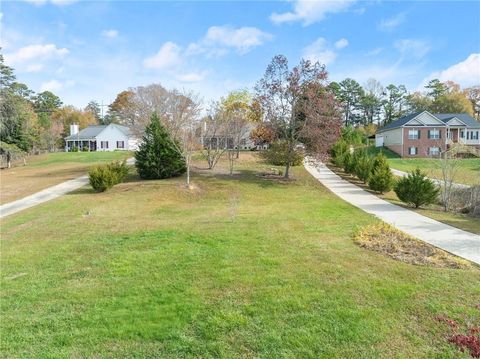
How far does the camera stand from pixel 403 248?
6.25 metres

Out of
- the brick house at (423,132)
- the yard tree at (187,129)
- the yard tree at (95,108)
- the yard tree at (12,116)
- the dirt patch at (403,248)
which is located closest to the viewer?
the dirt patch at (403,248)

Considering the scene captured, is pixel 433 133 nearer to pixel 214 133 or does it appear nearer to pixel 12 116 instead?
pixel 214 133

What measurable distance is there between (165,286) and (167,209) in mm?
6862

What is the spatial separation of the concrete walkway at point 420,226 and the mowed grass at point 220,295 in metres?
1.22

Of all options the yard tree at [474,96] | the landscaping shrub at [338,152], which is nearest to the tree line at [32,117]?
the landscaping shrub at [338,152]

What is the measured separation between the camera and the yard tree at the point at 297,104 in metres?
17.2

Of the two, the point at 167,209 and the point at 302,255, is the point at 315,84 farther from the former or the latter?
the point at 302,255

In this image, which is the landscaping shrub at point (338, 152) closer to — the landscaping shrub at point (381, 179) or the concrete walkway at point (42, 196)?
the landscaping shrub at point (381, 179)

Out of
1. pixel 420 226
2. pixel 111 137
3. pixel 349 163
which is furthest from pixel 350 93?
pixel 420 226

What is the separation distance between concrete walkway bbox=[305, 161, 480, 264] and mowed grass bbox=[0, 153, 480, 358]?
3.99ft

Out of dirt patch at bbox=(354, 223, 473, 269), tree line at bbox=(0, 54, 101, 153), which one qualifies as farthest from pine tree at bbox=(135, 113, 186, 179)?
tree line at bbox=(0, 54, 101, 153)

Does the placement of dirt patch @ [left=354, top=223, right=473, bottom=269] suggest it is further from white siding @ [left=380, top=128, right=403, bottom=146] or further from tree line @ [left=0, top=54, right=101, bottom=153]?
white siding @ [left=380, top=128, right=403, bottom=146]

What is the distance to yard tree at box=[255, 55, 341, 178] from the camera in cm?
1717

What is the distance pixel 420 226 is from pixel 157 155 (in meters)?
12.8
